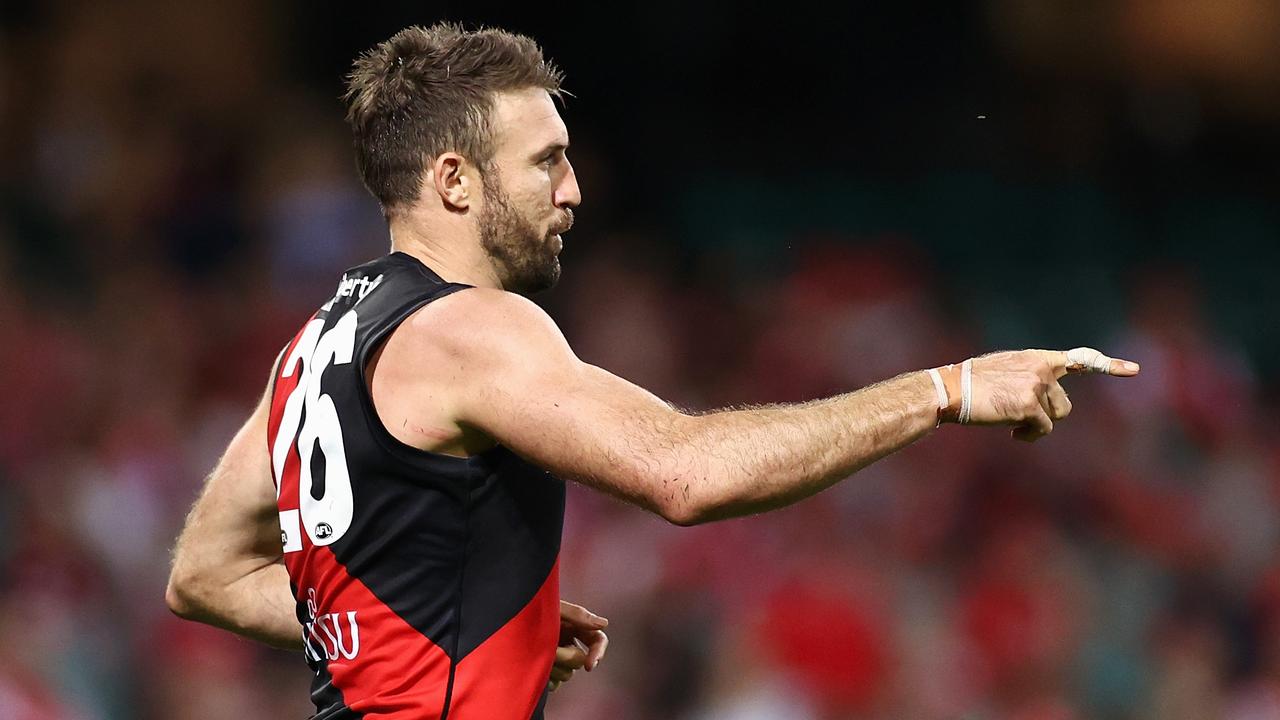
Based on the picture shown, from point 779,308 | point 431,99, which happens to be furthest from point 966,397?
point 779,308

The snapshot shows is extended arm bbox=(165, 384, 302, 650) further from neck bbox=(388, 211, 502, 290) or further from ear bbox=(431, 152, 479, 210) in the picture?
ear bbox=(431, 152, 479, 210)

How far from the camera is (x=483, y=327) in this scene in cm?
309

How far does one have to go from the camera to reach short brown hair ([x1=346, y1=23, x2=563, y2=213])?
3387mm

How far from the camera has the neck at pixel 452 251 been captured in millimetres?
3379

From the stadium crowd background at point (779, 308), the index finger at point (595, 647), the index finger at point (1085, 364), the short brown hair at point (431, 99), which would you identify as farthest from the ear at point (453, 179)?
the stadium crowd background at point (779, 308)

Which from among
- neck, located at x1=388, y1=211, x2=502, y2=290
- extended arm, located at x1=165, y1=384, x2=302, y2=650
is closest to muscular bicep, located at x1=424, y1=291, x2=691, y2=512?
neck, located at x1=388, y1=211, x2=502, y2=290

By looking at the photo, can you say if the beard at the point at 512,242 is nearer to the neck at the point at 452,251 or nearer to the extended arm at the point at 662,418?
the neck at the point at 452,251

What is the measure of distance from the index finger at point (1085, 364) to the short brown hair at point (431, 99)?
1212 mm

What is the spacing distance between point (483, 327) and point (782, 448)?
24.1 inches

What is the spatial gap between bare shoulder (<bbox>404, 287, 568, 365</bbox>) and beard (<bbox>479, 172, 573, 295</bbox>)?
0.21 metres

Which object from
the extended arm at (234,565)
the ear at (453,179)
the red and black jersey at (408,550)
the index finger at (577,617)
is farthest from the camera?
the extended arm at (234,565)

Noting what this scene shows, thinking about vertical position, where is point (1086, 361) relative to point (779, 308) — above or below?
above

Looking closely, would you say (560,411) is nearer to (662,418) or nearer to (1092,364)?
(662,418)

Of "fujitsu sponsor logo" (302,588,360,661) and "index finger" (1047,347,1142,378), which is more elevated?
"index finger" (1047,347,1142,378)
